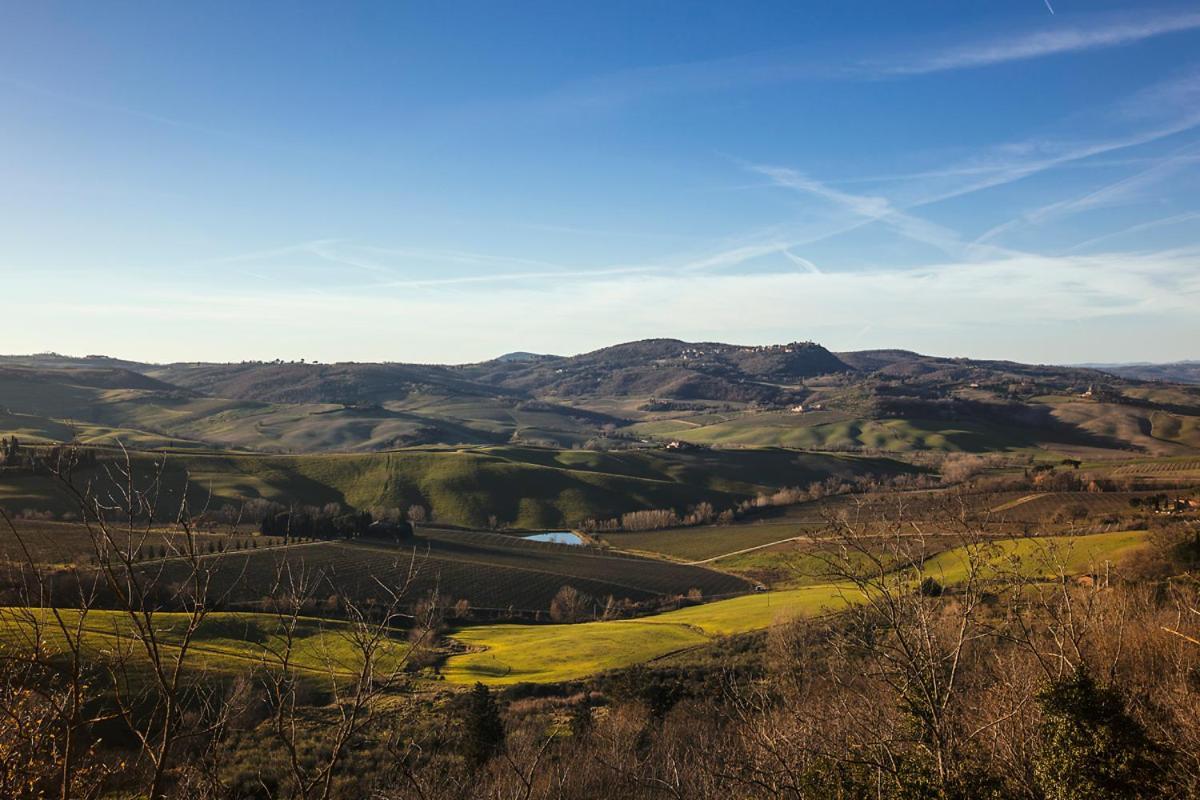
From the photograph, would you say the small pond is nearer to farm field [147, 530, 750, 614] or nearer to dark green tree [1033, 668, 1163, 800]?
farm field [147, 530, 750, 614]

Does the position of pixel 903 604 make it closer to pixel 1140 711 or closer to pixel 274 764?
pixel 1140 711

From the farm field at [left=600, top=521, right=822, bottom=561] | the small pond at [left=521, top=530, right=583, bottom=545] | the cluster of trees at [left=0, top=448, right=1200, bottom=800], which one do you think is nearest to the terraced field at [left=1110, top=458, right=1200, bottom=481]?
the farm field at [left=600, top=521, right=822, bottom=561]

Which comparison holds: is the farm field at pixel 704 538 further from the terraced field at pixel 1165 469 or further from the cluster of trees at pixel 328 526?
the terraced field at pixel 1165 469

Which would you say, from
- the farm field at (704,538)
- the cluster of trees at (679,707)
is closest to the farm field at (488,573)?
the farm field at (704,538)

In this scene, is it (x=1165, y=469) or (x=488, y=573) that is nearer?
(x=488, y=573)

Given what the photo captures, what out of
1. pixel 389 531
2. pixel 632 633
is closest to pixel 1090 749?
pixel 632 633

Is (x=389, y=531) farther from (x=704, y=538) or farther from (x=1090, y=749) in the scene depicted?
(x=1090, y=749)
